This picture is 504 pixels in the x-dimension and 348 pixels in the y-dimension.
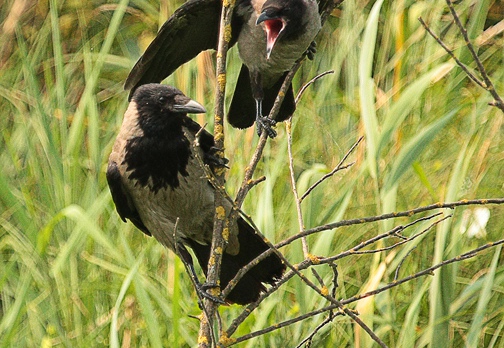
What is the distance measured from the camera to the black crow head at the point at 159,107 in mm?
3785

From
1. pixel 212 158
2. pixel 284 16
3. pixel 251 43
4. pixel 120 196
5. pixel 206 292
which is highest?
pixel 284 16

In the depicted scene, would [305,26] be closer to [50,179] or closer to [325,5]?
[325,5]

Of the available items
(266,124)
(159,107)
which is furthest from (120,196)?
(266,124)

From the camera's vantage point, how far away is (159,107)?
12.5ft

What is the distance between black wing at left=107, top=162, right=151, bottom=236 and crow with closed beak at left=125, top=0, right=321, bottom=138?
0.50 meters

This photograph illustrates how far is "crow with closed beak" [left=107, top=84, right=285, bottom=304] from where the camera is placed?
3775 millimetres

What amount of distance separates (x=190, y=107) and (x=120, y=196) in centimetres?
52

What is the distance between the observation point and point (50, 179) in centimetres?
536

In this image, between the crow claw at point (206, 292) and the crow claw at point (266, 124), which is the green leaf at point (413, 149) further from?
the crow claw at point (206, 292)

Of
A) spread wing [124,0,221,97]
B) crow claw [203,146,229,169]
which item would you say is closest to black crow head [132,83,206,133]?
crow claw [203,146,229,169]

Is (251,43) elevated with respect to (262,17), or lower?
lower

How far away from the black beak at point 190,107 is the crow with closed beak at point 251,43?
0.40 meters

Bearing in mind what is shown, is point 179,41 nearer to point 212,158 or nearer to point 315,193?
point 212,158

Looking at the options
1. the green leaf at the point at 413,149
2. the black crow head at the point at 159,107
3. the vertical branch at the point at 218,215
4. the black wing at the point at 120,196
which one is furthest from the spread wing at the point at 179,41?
the vertical branch at the point at 218,215
